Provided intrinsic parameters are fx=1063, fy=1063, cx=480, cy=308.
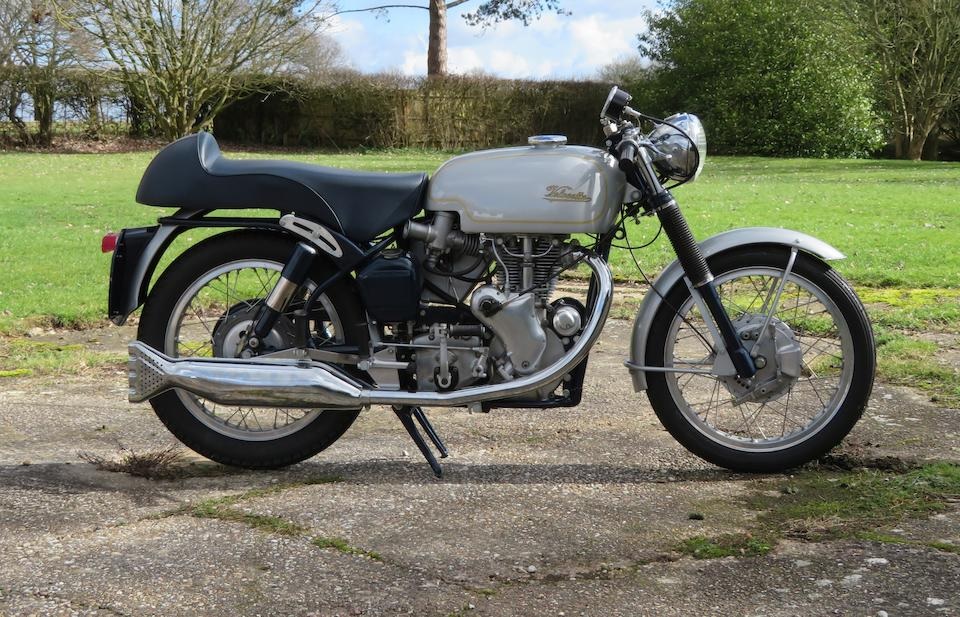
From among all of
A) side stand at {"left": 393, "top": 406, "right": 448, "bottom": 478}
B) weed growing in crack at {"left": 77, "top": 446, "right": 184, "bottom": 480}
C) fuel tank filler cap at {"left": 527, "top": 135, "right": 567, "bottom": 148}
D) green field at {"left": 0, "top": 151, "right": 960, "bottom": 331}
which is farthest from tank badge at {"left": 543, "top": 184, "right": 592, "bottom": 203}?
green field at {"left": 0, "top": 151, "right": 960, "bottom": 331}

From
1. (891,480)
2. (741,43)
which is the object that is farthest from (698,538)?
(741,43)

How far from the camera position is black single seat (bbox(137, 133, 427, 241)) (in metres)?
3.70

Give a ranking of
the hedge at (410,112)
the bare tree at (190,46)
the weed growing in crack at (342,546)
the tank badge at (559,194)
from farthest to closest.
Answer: the hedge at (410,112) → the bare tree at (190,46) → the tank badge at (559,194) → the weed growing in crack at (342,546)

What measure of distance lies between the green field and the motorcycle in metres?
3.02

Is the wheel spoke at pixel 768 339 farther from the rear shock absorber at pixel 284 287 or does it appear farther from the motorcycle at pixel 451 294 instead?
the rear shock absorber at pixel 284 287

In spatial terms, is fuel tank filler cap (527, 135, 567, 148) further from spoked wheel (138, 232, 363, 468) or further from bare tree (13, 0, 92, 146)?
bare tree (13, 0, 92, 146)

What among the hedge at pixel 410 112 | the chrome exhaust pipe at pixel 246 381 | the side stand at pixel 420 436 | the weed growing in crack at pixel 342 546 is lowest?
the weed growing in crack at pixel 342 546

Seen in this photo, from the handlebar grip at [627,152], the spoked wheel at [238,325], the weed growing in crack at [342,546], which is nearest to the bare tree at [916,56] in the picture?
the handlebar grip at [627,152]

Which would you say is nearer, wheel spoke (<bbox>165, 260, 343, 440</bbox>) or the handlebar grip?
the handlebar grip

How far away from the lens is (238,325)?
12.7 feet

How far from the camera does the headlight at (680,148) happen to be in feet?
12.1

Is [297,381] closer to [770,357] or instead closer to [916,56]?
[770,357]

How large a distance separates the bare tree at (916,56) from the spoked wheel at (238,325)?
29.7m

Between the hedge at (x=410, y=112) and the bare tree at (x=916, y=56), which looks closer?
the bare tree at (x=916, y=56)
